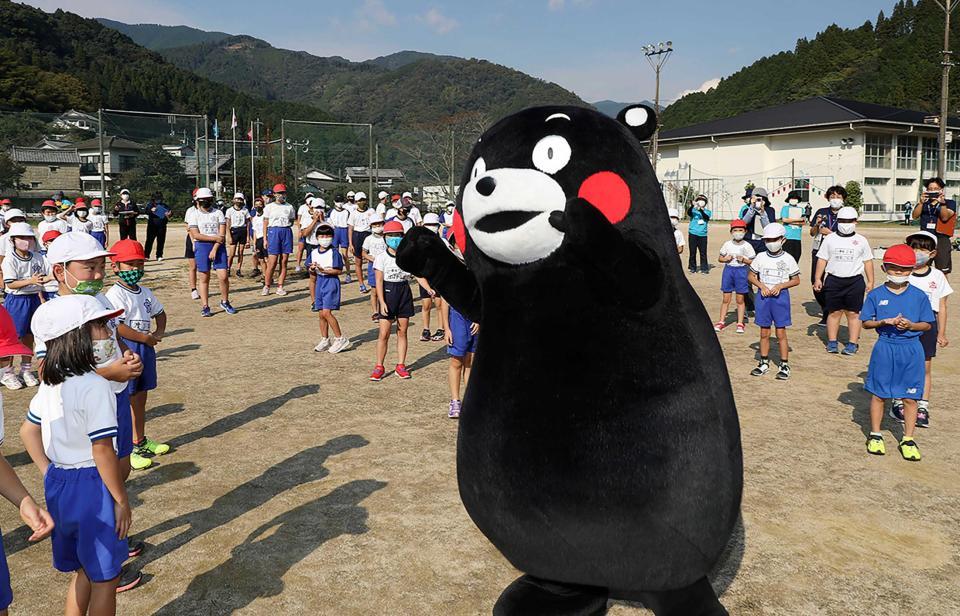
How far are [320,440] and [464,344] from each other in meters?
1.55

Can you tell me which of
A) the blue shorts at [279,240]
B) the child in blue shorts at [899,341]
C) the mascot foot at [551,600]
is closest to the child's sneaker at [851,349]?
the child in blue shorts at [899,341]

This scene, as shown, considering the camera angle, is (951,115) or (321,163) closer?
(321,163)

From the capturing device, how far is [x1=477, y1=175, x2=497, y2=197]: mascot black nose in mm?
2770

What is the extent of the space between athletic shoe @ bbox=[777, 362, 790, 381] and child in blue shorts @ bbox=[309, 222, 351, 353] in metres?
5.36

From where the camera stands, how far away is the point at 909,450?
5465 millimetres

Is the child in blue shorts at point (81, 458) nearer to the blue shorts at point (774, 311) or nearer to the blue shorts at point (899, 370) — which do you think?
the blue shorts at point (899, 370)

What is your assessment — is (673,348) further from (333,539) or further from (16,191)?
(16,191)

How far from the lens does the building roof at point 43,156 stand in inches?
1051

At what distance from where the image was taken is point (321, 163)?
27.4 m

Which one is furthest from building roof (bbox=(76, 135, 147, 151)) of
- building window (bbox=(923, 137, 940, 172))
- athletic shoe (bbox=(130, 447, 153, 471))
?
building window (bbox=(923, 137, 940, 172))

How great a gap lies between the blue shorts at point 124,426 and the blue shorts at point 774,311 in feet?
21.6

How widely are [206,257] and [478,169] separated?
934 cm

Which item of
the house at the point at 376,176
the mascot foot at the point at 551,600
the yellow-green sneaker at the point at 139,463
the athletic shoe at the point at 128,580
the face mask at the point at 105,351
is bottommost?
the athletic shoe at the point at 128,580

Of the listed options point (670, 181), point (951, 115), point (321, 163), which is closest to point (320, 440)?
point (321, 163)
